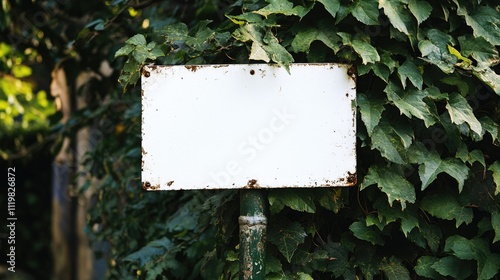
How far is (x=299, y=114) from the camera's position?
80.4 inches

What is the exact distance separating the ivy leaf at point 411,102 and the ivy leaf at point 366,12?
0.20 metres

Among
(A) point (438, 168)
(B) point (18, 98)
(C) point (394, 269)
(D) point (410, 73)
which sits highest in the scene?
(D) point (410, 73)

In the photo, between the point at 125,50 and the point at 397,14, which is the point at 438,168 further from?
the point at 125,50

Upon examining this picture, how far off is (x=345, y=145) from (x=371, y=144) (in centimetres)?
17

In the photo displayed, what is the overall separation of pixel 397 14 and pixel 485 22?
32 centimetres

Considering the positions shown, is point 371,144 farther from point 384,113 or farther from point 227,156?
point 227,156

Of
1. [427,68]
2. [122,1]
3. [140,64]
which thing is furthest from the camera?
[122,1]

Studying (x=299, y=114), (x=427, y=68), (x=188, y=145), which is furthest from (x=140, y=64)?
(x=427, y=68)

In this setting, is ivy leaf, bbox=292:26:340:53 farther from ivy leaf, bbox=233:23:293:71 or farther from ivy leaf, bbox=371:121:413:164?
ivy leaf, bbox=371:121:413:164

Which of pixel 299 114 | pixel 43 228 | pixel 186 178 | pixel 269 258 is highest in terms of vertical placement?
pixel 299 114

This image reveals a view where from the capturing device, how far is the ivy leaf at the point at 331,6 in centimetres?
218

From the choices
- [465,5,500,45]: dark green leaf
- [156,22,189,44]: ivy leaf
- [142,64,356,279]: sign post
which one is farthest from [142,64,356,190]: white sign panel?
[465,5,500,45]: dark green leaf

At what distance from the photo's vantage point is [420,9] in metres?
2.25

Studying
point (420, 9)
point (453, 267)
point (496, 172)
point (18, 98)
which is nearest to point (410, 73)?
point (420, 9)
